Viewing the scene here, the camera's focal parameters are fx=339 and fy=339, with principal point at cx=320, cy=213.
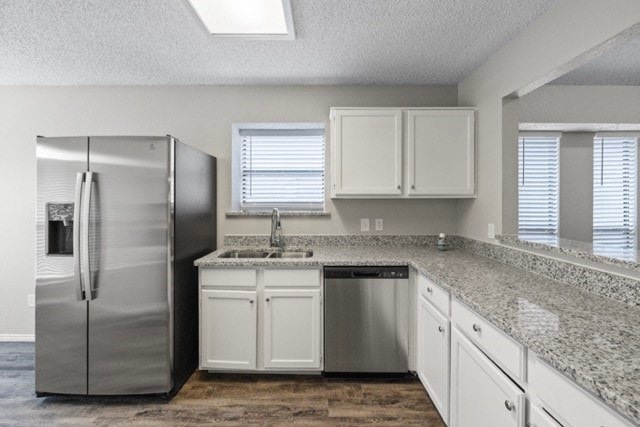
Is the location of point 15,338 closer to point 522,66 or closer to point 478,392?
point 478,392

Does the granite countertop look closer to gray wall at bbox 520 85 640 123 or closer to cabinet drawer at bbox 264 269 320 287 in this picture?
cabinet drawer at bbox 264 269 320 287

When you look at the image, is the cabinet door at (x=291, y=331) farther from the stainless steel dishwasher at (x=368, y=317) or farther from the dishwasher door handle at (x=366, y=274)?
the dishwasher door handle at (x=366, y=274)

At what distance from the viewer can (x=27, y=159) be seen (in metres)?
3.13

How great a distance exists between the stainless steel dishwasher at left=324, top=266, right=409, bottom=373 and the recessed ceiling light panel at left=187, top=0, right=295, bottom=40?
1.59 m

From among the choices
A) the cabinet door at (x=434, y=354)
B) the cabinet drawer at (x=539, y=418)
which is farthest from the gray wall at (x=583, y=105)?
the cabinet drawer at (x=539, y=418)

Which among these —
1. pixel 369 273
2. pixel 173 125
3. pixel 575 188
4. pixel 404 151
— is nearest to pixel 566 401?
pixel 369 273

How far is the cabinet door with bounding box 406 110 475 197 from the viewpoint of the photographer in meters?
2.75

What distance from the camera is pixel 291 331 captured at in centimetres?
242

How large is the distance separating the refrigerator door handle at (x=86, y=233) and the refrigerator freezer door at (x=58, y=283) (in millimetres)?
86

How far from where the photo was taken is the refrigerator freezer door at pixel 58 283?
85.7 inches

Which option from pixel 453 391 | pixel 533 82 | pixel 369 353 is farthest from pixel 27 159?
pixel 533 82

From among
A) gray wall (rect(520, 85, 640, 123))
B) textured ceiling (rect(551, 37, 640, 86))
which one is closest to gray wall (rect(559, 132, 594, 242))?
gray wall (rect(520, 85, 640, 123))

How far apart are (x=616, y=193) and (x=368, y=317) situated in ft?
9.97

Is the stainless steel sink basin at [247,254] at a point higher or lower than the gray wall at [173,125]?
lower
